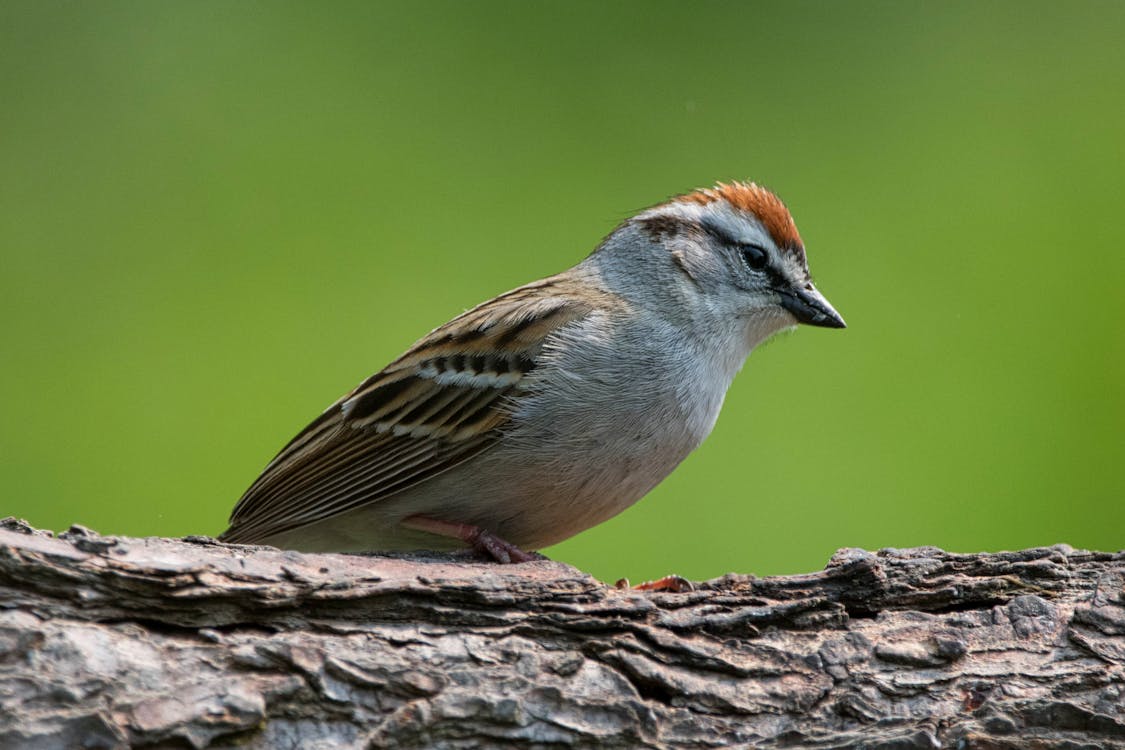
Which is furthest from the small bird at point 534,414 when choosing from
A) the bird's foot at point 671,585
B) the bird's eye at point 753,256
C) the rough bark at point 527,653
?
the rough bark at point 527,653

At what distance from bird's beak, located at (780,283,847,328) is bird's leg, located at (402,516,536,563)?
88 centimetres

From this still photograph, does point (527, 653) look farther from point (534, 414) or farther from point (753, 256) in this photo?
point (753, 256)

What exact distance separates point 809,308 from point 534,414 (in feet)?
2.53

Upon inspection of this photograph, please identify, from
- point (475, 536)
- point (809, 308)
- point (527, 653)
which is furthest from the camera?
point (809, 308)

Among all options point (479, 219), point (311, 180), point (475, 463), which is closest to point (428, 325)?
point (479, 219)

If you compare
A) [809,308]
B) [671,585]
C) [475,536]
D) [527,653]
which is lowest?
Result: [527,653]

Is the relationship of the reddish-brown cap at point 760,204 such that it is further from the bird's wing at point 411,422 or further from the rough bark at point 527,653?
the rough bark at point 527,653

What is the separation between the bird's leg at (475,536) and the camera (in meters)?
2.51

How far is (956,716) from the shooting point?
1873 millimetres

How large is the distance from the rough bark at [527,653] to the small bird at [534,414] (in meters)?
0.48

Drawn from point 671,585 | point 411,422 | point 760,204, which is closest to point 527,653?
point 671,585

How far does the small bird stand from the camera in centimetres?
255

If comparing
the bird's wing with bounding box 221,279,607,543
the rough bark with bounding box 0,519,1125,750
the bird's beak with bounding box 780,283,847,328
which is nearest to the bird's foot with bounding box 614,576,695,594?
the rough bark with bounding box 0,519,1125,750

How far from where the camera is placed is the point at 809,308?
2926 millimetres
